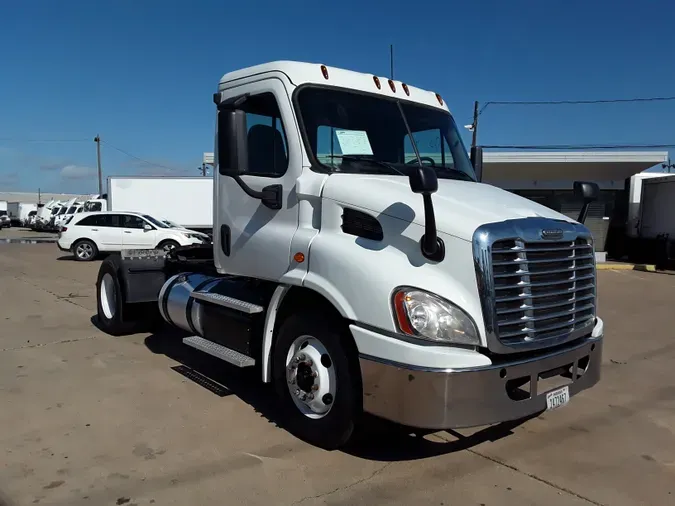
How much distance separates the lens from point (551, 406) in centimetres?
382

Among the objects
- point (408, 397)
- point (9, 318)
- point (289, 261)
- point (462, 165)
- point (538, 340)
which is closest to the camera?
point (408, 397)

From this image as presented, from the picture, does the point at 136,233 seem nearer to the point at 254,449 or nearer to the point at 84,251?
the point at 84,251

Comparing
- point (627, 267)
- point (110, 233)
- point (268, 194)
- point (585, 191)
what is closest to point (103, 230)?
point (110, 233)

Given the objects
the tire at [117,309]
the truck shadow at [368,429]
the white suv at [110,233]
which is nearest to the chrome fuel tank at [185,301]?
the truck shadow at [368,429]

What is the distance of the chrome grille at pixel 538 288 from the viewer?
11.8ft

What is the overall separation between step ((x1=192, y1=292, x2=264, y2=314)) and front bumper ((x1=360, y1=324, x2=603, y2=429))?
131 cm

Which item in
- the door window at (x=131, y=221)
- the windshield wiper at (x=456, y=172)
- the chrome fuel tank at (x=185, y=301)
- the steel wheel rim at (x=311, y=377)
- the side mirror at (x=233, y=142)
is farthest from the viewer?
the door window at (x=131, y=221)

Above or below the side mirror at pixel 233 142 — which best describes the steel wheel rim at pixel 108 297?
below

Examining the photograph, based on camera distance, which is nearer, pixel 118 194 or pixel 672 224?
pixel 672 224

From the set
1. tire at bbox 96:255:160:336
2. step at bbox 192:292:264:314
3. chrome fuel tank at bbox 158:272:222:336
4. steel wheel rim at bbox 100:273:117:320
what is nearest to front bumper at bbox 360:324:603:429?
step at bbox 192:292:264:314

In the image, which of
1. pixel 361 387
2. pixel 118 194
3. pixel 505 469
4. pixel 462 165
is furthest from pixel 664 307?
pixel 118 194

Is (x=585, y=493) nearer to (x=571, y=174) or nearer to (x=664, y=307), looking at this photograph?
(x=664, y=307)

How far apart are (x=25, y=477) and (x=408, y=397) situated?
8.32 ft

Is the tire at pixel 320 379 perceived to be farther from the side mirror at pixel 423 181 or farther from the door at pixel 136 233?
the door at pixel 136 233
